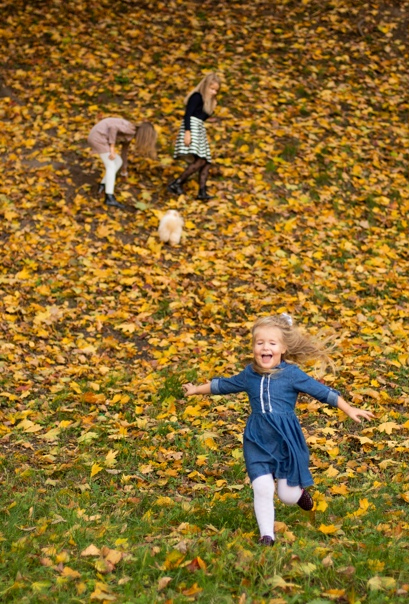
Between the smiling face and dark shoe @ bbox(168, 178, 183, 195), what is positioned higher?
the smiling face

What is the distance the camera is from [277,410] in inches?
162

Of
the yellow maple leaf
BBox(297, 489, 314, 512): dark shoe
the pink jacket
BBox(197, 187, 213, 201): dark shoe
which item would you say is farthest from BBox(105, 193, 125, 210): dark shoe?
the yellow maple leaf

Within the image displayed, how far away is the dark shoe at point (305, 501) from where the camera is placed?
416cm

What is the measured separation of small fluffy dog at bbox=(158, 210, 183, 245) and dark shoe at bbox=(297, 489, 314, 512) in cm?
537

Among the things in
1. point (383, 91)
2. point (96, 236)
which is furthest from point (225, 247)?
point (383, 91)

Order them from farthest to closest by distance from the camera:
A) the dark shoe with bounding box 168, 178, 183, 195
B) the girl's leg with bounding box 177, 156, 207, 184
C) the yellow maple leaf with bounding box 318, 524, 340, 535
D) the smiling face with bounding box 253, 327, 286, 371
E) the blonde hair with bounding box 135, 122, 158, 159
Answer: the dark shoe with bounding box 168, 178, 183, 195 → the girl's leg with bounding box 177, 156, 207, 184 → the blonde hair with bounding box 135, 122, 158, 159 → the smiling face with bounding box 253, 327, 286, 371 → the yellow maple leaf with bounding box 318, 524, 340, 535

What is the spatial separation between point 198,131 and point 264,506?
691 cm

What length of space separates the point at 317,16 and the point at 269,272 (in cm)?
788

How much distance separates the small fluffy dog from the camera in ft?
29.9

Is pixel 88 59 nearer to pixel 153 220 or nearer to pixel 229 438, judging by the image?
pixel 153 220

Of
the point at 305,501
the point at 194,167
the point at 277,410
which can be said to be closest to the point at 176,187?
the point at 194,167

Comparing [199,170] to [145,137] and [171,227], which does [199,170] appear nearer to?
[145,137]

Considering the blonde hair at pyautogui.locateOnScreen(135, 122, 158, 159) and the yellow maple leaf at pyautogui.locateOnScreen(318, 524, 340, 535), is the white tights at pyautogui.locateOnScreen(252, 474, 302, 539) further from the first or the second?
the blonde hair at pyautogui.locateOnScreen(135, 122, 158, 159)

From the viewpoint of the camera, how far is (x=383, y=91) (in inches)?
511
